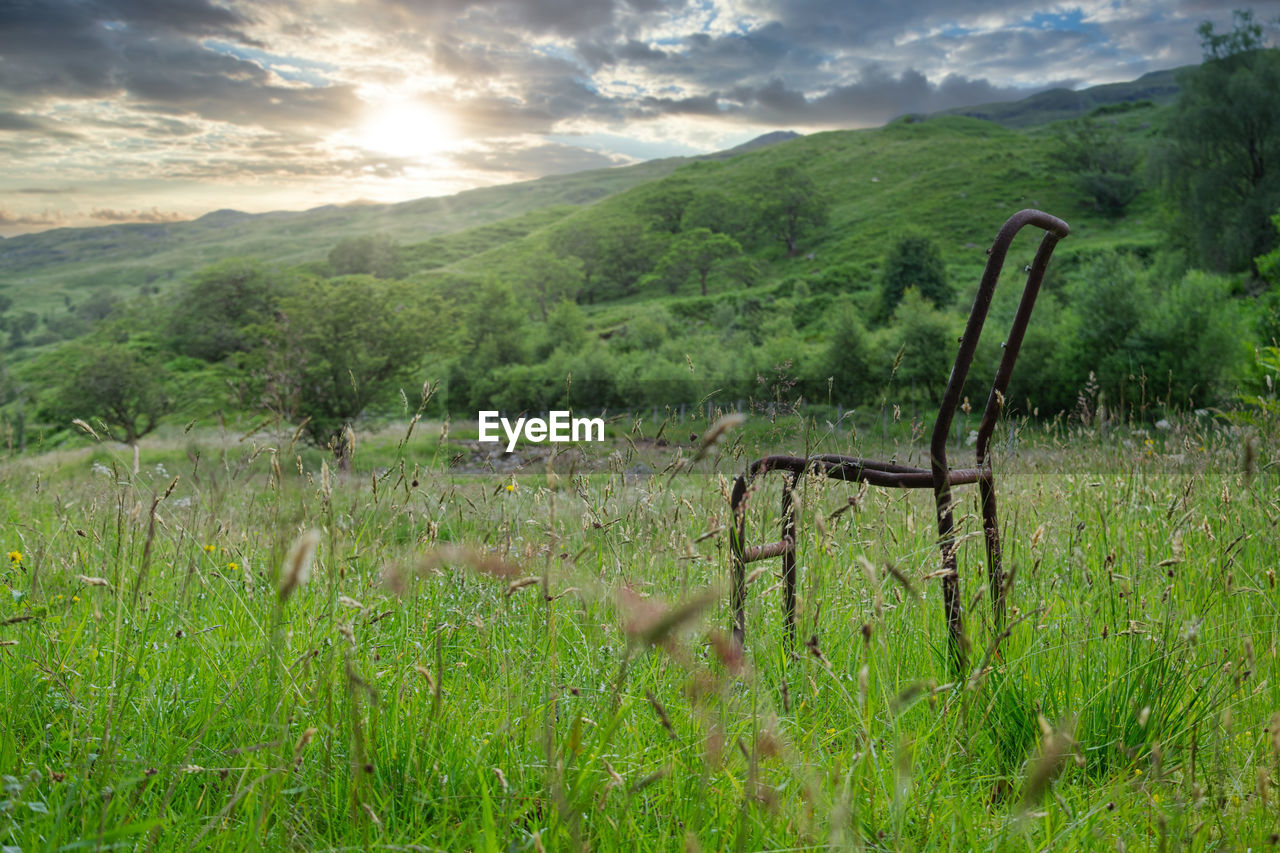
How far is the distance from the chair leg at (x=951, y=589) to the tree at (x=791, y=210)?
106 m

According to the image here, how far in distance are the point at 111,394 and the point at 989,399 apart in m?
58.1

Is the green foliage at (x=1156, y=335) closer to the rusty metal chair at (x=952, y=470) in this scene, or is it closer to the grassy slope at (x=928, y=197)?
the grassy slope at (x=928, y=197)

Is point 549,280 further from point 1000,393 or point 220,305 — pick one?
point 1000,393

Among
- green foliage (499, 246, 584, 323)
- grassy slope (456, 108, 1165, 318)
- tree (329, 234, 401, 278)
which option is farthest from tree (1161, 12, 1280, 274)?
tree (329, 234, 401, 278)

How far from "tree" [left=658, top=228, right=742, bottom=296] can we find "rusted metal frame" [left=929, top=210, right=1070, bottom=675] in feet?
303

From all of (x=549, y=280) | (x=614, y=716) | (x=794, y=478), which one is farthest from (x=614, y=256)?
(x=614, y=716)

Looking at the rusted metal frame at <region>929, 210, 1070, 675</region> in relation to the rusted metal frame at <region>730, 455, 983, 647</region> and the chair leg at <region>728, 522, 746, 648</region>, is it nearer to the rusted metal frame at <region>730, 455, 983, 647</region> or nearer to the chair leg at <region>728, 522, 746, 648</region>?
the rusted metal frame at <region>730, 455, 983, 647</region>

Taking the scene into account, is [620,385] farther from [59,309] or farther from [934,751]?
[59,309]

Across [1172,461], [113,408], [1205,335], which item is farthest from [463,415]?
[1172,461]

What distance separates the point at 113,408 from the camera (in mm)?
48156

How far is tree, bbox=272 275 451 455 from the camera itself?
37.2 metres

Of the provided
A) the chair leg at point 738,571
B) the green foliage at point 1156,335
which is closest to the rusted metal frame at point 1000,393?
the chair leg at point 738,571

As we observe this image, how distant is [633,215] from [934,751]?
127169 mm

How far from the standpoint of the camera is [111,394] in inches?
1890
